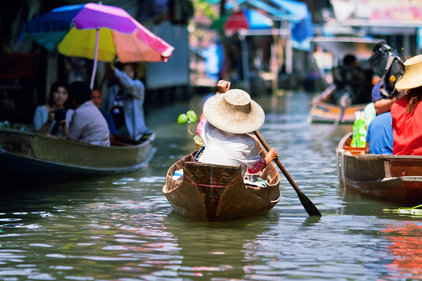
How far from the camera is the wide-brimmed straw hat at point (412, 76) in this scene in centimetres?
898

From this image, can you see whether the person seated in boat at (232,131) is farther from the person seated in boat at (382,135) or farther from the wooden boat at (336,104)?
the wooden boat at (336,104)

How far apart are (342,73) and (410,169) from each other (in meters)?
12.4

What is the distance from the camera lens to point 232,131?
26.8 ft

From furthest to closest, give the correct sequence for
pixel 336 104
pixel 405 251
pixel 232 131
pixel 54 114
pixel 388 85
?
pixel 336 104 → pixel 54 114 → pixel 388 85 → pixel 232 131 → pixel 405 251

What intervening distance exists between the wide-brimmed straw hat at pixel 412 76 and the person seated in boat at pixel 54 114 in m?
4.76

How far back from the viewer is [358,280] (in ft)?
20.7

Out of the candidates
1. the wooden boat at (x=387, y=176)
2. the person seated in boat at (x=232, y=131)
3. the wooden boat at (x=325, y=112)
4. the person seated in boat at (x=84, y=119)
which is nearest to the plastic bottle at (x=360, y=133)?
the wooden boat at (x=387, y=176)

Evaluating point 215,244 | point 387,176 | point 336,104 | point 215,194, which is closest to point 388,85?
point 387,176

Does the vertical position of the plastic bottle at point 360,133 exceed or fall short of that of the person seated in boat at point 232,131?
it falls short

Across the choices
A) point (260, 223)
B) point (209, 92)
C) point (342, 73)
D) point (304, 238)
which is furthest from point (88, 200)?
point (209, 92)

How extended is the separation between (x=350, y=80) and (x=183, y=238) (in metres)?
13.8

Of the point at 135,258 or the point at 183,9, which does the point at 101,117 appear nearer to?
Result: the point at 135,258

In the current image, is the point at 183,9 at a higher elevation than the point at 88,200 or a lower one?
higher

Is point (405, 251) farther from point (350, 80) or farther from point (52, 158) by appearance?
point (350, 80)
